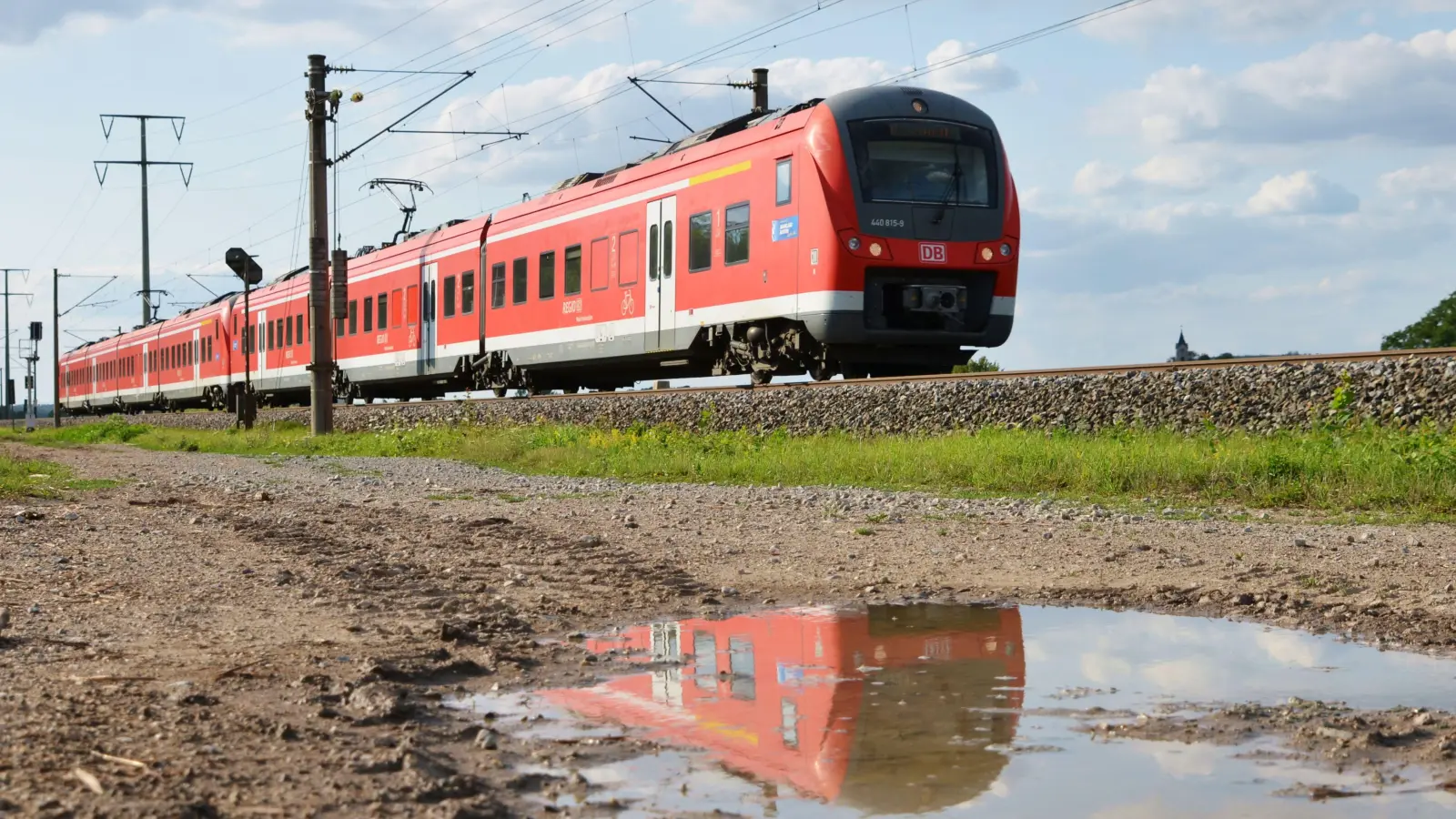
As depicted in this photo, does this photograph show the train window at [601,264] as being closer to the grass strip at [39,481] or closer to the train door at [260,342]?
the grass strip at [39,481]

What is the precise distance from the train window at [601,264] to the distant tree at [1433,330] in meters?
55.5

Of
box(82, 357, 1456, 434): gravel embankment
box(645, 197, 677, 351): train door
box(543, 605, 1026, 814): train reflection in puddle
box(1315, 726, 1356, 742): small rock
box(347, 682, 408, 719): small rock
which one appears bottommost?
box(543, 605, 1026, 814): train reflection in puddle

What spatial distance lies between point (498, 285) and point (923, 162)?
999cm

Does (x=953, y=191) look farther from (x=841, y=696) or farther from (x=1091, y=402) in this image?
(x=841, y=696)

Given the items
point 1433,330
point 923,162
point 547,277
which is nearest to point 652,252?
point 547,277

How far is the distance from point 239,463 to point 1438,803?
Result: 17531mm

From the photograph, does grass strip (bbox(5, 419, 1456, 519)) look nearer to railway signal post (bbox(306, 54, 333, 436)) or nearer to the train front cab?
the train front cab

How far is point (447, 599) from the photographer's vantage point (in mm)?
6578

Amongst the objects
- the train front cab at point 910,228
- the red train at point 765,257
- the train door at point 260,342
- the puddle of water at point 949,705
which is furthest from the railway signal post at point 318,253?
the puddle of water at point 949,705

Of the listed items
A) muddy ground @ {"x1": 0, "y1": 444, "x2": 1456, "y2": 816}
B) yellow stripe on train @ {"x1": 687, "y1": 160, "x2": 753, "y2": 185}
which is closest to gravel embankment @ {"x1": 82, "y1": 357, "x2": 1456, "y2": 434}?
muddy ground @ {"x1": 0, "y1": 444, "x2": 1456, "y2": 816}

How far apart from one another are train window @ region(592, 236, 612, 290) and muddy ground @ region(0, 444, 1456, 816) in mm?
8571

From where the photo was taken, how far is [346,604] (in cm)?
641

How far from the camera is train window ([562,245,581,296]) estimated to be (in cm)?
2188

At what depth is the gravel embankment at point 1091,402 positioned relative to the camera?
38.3 ft
